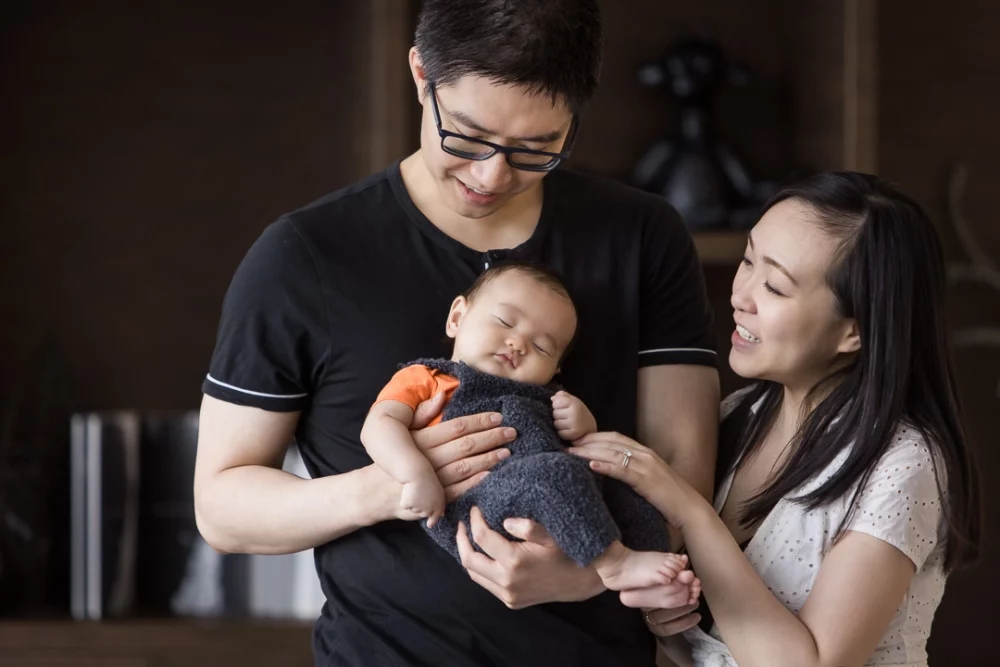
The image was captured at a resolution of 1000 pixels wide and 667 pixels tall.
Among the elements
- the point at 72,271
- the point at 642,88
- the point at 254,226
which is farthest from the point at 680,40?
the point at 72,271

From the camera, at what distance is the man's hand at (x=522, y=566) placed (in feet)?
4.30

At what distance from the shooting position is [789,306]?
150 cm

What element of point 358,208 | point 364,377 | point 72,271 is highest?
point 358,208

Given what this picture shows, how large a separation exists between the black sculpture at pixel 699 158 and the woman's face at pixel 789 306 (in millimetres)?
944

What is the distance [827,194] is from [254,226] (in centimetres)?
147

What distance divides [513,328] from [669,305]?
0.26 meters

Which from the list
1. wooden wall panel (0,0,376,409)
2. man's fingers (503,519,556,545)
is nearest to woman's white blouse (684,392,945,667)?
man's fingers (503,519,556,545)

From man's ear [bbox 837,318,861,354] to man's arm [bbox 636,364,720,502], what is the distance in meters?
0.19

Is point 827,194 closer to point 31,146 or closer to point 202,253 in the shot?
point 202,253

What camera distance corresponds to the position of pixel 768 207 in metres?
1.62

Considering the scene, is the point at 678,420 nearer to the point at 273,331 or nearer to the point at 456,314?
the point at 456,314

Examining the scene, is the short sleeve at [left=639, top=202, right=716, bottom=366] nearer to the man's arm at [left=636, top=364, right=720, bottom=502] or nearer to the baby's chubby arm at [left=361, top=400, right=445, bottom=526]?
the man's arm at [left=636, top=364, right=720, bottom=502]

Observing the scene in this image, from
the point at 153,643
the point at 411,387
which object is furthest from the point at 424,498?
the point at 153,643

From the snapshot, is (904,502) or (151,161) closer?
(904,502)
